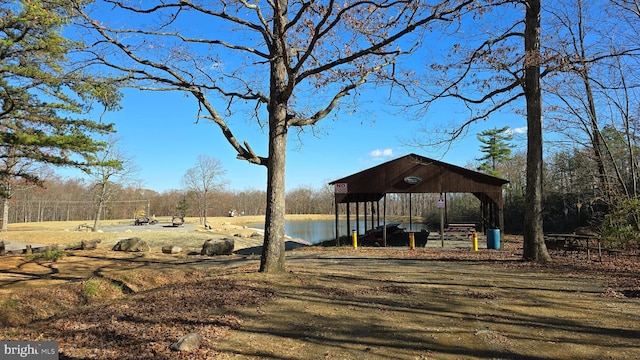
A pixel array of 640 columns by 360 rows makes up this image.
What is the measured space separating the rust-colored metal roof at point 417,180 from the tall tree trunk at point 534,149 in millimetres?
7971

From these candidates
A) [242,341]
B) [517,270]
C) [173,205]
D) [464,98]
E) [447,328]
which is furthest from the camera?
[173,205]

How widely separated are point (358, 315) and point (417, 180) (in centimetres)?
1429

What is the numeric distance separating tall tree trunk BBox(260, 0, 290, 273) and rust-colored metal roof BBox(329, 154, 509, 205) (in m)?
10.7

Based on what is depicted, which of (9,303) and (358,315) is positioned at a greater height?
(358,315)

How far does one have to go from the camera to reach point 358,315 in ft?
16.9

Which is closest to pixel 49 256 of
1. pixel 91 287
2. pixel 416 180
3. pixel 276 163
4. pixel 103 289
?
pixel 103 289

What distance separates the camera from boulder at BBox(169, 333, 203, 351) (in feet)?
12.0

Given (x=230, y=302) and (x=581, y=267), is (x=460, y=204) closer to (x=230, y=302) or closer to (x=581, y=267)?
(x=581, y=267)

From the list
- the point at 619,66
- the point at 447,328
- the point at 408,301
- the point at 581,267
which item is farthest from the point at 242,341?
A: the point at 619,66

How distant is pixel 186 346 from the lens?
3.69 m

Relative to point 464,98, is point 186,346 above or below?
below

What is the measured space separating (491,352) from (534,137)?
27.9 feet

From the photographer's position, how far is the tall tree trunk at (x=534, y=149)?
34.0ft

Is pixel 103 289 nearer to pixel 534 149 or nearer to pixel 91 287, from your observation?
pixel 91 287
